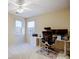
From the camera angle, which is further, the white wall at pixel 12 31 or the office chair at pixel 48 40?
the white wall at pixel 12 31

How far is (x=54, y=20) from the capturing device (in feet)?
19.0

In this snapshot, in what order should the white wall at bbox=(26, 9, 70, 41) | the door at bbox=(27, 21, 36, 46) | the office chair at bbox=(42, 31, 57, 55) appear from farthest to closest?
the door at bbox=(27, 21, 36, 46) < the white wall at bbox=(26, 9, 70, 41) < the office chair at bbox=(42, 31, 57, 55)

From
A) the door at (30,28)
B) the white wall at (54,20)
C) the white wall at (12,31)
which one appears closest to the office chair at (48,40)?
the white wall at (54,20)

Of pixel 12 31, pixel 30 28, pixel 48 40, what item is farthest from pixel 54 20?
pixel 12 31

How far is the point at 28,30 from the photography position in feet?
25.8

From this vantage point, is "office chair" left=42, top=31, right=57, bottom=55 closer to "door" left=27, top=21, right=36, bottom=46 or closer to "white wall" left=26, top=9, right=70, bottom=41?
"white wall" left=26, top=9, right=70, bottom=41

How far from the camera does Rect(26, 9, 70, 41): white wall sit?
512cm

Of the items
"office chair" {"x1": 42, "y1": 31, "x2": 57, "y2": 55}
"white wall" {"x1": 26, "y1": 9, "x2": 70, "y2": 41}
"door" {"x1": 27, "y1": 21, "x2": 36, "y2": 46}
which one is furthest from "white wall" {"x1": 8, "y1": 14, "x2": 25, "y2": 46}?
"office chair" {"x1": 42, "y1": 31, "x2": 57, "y2": 55}

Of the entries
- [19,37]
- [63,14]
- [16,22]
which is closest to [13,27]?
[16,22]

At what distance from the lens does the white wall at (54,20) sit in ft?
16.8

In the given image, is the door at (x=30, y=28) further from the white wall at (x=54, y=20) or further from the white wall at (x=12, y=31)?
the white wall at (x=12, y=31)

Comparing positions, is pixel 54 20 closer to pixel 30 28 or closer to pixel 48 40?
pixel 48 40
